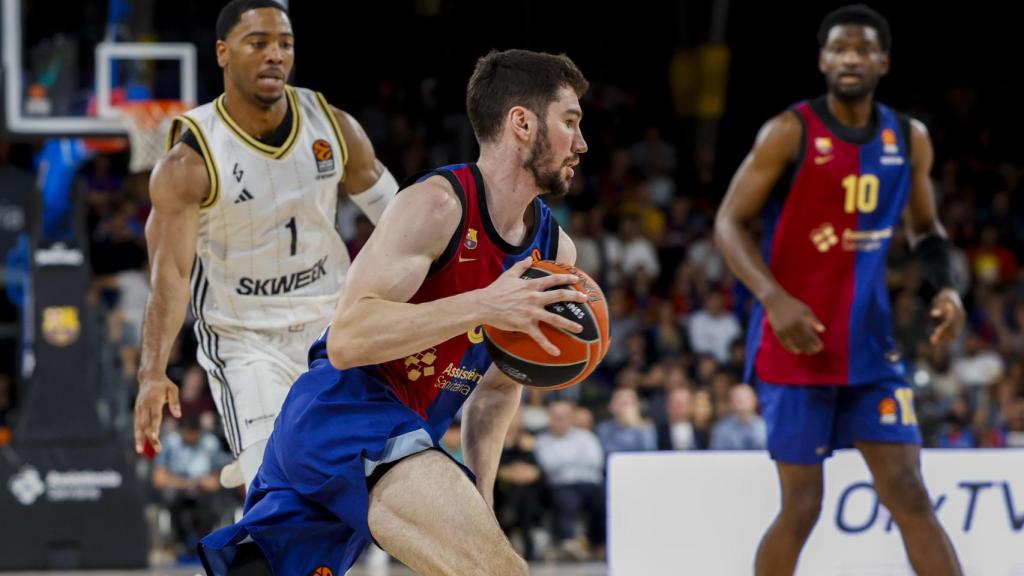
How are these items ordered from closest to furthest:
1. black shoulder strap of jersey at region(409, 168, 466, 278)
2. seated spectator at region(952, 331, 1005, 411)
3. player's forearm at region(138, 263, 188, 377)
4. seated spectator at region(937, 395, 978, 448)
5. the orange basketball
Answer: the orange basketball → black shoulder strap of jersey at region(409, 168, 466, 278) → player's forearm at region(138, 263, 188, 377) → seated spectator at region(937, 395, 978, 448) → seated spectator at region(952, 331, 1005, 411)

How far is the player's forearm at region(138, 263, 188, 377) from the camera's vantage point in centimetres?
492

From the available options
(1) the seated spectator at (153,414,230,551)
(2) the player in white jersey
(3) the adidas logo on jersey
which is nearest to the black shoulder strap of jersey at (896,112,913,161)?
(2) the player in white jersey

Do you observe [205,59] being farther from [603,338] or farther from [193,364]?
[603,338]

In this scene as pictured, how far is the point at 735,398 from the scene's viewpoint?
35.5 feet

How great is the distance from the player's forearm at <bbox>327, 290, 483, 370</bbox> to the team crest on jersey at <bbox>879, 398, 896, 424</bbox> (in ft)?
8.18

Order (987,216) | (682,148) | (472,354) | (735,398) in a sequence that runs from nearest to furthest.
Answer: (472,354) < (735,398) < (987,216) < (682,148)

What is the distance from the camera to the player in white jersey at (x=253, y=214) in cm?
496

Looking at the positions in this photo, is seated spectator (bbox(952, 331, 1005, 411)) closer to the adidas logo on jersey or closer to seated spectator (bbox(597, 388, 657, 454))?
seated spectator (bbox(597, 388, 657, 454))

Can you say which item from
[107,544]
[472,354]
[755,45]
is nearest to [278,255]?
[472,354]

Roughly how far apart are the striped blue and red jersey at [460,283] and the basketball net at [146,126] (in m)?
5.08

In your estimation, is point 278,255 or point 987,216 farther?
point 987,216

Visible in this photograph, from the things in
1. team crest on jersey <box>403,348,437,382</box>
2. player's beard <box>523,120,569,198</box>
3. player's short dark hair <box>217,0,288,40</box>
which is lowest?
team crest on jersey <box>403,348,437,382</box>

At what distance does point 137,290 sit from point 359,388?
27.9 ft

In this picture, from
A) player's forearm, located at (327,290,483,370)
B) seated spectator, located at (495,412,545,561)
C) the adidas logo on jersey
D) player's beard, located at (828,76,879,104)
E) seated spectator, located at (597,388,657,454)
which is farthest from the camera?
seated spectator, located at (597,388,657,454)
